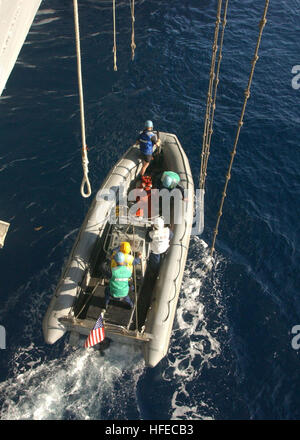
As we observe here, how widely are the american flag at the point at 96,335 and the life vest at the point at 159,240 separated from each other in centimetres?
262

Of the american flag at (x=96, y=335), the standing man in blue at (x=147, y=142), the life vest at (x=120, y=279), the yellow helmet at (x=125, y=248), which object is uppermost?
the standing man in blue at (x=147, y=142)

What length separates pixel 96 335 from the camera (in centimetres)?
892

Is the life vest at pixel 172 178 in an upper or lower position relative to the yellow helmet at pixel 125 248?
upper

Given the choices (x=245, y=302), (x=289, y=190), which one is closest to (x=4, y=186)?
(x=245, y=302)

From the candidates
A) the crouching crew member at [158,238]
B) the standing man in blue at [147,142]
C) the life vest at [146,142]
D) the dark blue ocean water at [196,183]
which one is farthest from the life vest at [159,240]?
the life vest at [146,142]

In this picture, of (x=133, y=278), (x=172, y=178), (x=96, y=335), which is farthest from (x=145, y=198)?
(x=96, y=335)

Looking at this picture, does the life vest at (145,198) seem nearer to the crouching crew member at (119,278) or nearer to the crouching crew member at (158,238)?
the crouching crew member at (158,238)

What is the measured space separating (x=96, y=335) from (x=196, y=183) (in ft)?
27.0

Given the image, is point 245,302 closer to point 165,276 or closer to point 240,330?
point 240,330

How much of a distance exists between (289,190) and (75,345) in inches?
400

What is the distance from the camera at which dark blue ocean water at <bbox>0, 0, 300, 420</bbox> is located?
996cm

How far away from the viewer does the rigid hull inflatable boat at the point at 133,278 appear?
31.3 feet

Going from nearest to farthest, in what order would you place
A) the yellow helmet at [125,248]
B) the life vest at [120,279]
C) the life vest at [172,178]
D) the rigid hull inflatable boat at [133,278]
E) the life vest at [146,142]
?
the life vest at [120,279], the rigid hull inflatable boat at [133,278], the yellow helmet at [125,248], the life vest at [172,178], the life vest at [146,142]

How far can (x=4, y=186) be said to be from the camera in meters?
14.9
